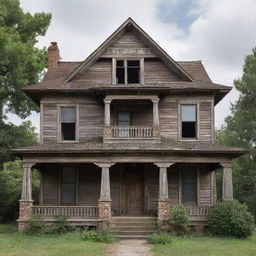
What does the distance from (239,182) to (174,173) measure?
1301 cm

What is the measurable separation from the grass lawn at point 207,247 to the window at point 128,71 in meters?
9.12

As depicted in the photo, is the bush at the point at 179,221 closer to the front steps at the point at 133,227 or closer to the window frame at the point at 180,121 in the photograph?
the front steps at the point at 133,227

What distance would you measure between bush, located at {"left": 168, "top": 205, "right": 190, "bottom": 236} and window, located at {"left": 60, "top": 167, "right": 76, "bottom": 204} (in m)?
5.67

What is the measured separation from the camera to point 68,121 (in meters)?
23.2

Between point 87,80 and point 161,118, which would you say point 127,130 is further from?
point 87,80

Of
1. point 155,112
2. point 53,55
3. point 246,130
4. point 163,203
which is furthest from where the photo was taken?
point 246,130

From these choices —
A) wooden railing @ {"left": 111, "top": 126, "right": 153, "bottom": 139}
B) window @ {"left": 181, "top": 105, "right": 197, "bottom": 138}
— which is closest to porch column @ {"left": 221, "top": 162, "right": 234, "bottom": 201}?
window @ {"left": 181, "top": 105, "right": 197, "bottom": 138}

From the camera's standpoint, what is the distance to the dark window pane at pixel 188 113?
23.1 m

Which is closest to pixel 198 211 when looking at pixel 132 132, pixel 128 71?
pixel 132 132

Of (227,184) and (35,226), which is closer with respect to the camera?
(35,226)

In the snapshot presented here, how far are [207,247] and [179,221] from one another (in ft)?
11.9

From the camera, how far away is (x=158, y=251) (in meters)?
15.2

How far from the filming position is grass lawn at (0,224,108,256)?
14.3 m

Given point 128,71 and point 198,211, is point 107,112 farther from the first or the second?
point 198,211
